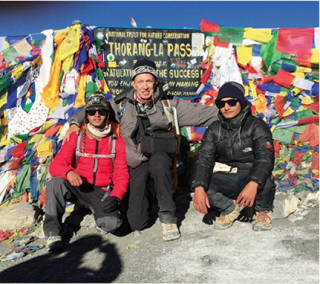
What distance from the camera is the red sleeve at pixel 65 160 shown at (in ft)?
14.5

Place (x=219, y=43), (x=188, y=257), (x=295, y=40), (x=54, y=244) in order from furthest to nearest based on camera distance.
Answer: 1. (x=219, y=43)
2. (x=295, y=40)
3. (x=54, y=244)
4. (x=188, y=257)

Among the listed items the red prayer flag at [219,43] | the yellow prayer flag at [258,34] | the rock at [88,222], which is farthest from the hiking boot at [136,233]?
the yellow prayer flag at [258,34]

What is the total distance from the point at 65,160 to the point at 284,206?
2766 mm

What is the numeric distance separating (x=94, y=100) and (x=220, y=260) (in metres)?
2.29

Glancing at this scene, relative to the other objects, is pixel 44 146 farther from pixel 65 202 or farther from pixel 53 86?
pixel 65 202

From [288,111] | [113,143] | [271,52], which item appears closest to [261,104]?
[288,111]

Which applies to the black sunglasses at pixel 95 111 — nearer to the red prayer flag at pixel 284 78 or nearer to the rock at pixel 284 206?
the rock at pixel 284 206

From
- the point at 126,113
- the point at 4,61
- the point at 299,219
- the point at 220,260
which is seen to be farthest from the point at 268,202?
the point at 4,61

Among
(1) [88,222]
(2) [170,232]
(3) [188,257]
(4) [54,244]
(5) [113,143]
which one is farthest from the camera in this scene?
(1) [88,222]

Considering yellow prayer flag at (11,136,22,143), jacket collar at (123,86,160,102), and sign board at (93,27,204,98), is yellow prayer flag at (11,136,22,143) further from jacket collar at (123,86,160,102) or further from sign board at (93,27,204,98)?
jacket collar at (123,86,160,102)

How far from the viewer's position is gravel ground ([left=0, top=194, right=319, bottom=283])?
3518mm

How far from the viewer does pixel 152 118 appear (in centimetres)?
483

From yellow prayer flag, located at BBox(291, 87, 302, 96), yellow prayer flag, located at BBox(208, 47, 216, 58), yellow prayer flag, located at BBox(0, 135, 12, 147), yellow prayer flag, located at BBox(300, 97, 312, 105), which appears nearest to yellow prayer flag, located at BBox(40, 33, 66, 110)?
yellow prayer flag, located at BBox(0, 135, 12, 147)

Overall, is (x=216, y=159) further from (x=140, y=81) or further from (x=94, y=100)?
(x=94, y=100)
